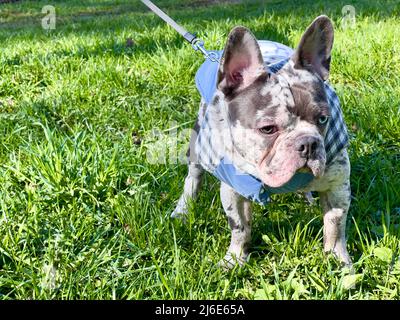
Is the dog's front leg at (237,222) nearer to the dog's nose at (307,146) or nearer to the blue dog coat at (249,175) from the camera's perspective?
the blue dog coat at (249,175)

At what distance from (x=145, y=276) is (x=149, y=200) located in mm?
471

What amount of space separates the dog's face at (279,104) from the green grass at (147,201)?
1.54 feet

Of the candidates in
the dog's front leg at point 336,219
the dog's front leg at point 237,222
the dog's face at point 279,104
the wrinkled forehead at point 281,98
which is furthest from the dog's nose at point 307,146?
the dog's front leg at point 237,222

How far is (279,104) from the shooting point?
195 cm

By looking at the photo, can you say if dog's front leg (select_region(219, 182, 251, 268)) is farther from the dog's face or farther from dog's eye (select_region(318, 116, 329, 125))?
dog's eye (select_region(318, 116, 329, 125))

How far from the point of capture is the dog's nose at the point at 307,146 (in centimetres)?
184

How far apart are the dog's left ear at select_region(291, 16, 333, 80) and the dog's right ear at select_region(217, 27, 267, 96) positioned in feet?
0.53

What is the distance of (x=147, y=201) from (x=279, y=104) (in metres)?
0.87

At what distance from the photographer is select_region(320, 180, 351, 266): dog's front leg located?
2145 millimetres

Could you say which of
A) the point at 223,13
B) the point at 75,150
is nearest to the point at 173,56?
the point at 75,150

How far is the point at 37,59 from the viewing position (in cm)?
445

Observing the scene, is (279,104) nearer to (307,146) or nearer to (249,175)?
(307,146)

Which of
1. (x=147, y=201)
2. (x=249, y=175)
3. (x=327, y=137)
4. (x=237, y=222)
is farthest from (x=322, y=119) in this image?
(x=147, y=201)

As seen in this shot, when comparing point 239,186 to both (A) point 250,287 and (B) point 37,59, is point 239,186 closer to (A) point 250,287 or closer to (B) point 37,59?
(A) point 250,287
